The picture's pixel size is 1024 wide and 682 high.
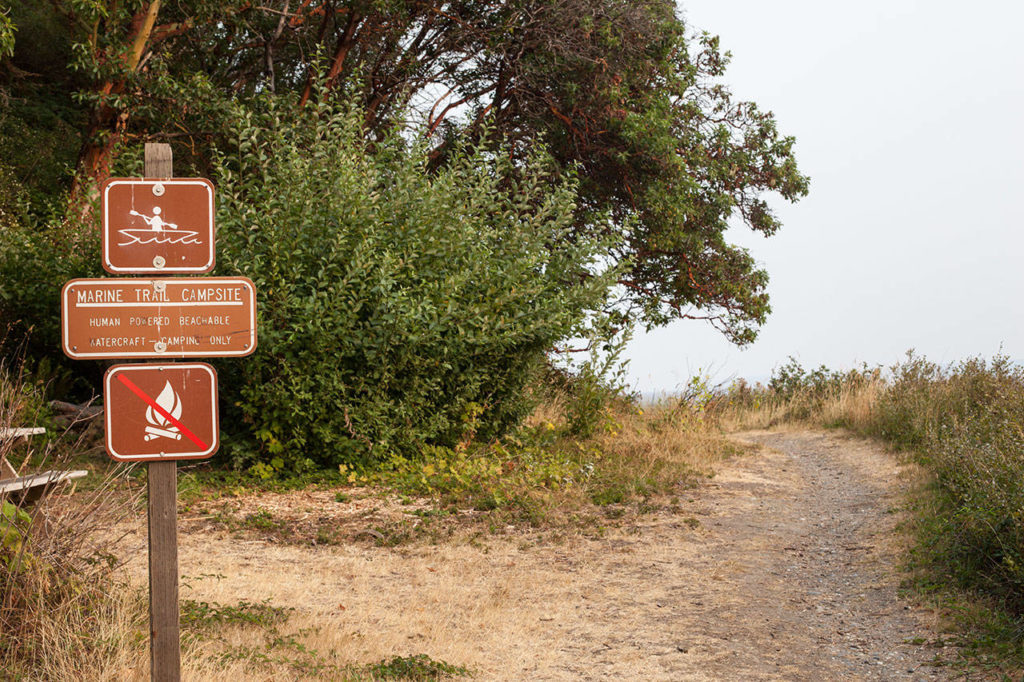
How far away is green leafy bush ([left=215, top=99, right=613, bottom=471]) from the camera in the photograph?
9117 millimetres

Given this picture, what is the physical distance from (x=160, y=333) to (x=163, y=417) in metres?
0.39

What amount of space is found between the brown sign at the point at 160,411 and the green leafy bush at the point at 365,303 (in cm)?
490

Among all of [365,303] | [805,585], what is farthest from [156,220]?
[805,585]

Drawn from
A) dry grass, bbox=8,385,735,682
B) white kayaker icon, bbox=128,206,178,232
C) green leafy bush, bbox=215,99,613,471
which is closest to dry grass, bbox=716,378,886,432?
dry grass, bbox=8,385,735,682

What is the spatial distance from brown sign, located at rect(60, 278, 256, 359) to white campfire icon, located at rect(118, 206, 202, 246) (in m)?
0.19

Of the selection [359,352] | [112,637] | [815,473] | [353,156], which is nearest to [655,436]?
[815,473]

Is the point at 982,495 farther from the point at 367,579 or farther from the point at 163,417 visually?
the point at 163,417

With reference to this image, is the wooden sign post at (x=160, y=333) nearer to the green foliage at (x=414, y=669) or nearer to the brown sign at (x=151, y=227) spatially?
the brown sign at (x=151, y=227)

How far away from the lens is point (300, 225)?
362 inches

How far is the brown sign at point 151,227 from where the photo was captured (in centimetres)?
404

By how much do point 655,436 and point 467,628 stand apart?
310 inches

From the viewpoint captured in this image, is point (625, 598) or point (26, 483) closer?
point (26, 483)

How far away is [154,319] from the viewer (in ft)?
13.2

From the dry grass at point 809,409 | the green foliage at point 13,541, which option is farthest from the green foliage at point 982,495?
the green foliage at point 13,541
